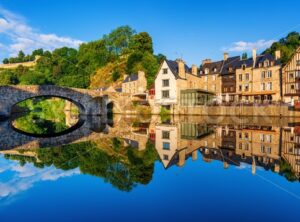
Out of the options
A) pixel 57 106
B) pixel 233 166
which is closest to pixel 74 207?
pixel 233 166

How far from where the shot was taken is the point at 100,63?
85.4 meters

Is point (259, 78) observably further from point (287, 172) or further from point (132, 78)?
point (287, 172)

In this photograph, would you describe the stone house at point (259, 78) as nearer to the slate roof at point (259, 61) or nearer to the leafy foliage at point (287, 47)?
the slate roof at point (259, 61)

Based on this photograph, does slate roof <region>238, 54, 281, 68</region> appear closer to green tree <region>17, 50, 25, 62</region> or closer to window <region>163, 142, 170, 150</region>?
window <region>163, 142, 170, 150</region>

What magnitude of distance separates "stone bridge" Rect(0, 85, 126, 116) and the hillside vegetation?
14.8m

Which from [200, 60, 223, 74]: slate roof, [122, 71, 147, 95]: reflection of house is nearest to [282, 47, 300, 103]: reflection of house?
[200, 60, 223, 74]: slate roof

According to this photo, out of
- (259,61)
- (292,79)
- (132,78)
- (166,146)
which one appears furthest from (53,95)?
(292,79)

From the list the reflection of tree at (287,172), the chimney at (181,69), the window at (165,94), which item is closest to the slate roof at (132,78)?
the window at (165,94)

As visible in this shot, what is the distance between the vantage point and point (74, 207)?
20.7 ft

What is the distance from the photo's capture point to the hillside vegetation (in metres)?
67.0

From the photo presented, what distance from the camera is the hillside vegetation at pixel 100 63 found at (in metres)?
67.0

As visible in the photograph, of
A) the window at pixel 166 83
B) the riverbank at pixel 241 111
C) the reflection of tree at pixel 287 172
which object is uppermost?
the window at pixel 166 83

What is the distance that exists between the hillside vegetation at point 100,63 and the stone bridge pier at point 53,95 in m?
17.2

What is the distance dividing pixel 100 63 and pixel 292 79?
195 feet
